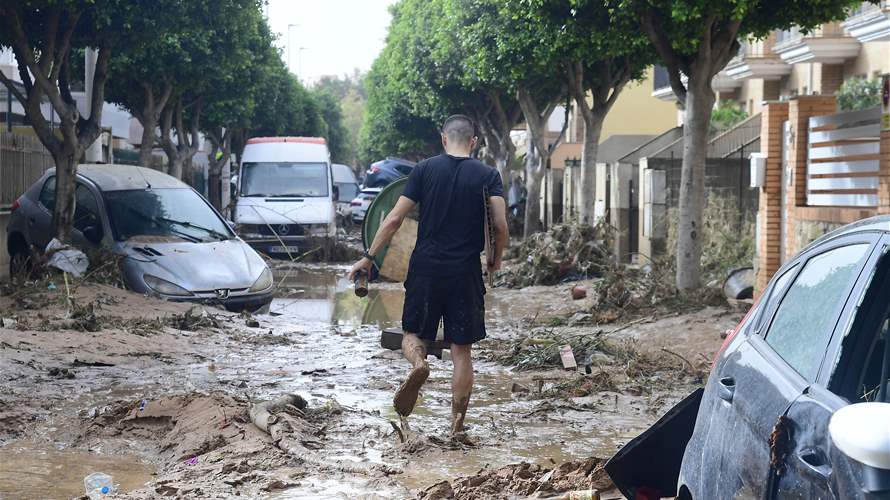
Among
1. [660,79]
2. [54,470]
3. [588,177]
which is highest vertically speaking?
[660,79]

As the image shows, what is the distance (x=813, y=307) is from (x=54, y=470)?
4325 mm

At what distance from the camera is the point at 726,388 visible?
144 inches

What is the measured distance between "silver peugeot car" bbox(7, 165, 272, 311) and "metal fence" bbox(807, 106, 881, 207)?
21.0 feet

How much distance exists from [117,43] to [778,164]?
939 centimetres

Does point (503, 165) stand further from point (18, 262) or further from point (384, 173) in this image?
point (18, 262)

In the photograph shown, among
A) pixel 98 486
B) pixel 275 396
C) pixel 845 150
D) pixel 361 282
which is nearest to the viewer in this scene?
pixel 98 486

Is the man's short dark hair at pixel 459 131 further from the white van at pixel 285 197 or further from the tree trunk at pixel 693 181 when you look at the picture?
the white van at pixel 285 197

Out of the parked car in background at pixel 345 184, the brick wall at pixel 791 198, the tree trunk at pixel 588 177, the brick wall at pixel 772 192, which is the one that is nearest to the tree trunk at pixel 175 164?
the parked car in background at pixel 345 184

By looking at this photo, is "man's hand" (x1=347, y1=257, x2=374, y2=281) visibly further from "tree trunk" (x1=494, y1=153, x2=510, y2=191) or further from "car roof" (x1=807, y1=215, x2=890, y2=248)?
"tree trunk" (x1=494, y1=153, x2=510, y2=191)

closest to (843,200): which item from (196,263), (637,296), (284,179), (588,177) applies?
(637,296)

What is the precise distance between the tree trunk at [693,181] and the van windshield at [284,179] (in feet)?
37.9

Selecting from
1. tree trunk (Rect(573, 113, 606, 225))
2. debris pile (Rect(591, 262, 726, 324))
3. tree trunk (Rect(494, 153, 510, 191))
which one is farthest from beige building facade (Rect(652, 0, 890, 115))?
debris pile (Rect(591, 262, 726, 324))

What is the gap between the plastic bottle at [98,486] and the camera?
5522 millimetres

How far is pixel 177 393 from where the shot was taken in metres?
8.09
